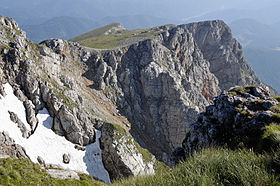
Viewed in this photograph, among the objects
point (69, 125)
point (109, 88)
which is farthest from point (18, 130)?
point (109, 88)

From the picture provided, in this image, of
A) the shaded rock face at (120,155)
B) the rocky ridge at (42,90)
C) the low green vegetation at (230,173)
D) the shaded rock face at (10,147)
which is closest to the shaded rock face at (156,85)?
the rocky ridge at (42,90)

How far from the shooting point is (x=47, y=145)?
40.0 meters

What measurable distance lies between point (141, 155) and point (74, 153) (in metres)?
18.2

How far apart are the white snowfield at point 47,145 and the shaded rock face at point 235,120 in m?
30.2

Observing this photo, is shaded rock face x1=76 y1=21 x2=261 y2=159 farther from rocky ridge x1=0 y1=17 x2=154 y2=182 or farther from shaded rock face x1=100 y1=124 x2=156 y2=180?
shaded rock face x1=100 y1=124 x2=156 y2=180

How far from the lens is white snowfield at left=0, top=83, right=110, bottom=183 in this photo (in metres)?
35.8

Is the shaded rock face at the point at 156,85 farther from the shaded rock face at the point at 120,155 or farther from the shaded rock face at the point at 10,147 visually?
the shaded rock face at the point at 10,147

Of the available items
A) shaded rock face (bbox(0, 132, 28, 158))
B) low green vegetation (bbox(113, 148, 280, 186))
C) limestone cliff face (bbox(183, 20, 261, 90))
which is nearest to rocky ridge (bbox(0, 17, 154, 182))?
shaded rock face (bbox(0, 132, 28, 158))

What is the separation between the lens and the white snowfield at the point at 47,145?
118ft

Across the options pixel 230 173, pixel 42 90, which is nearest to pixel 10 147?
pixel 42 90

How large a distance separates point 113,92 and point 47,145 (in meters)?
37.8

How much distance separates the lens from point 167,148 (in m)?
73.6

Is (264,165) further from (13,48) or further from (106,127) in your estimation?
(13,48)

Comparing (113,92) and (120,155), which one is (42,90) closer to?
(120,155)
